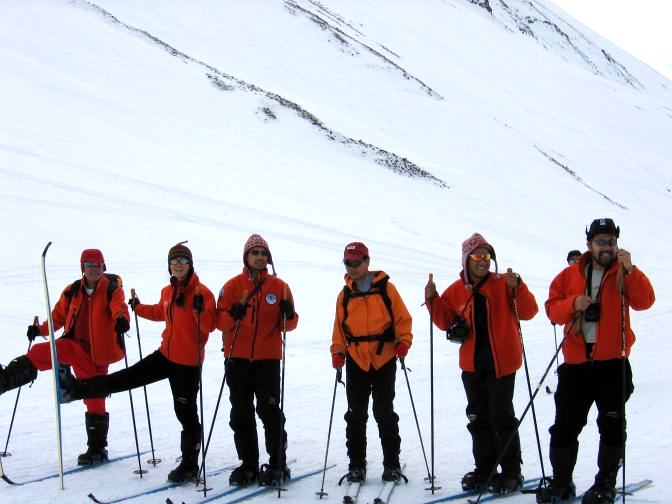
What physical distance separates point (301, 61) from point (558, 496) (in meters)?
45.9

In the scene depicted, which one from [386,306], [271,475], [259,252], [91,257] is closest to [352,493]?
[271,475]

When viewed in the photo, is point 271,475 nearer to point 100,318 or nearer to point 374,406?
point 374,406

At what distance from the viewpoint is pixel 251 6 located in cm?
5719

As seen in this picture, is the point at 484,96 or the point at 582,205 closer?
the point at 582,205

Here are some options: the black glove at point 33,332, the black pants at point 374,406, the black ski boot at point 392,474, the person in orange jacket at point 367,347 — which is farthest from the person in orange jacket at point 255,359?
the black glove at point 33,332

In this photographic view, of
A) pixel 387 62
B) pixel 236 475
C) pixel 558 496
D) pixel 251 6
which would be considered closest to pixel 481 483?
pixel 558 496

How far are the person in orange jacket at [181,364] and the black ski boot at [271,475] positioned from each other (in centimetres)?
54

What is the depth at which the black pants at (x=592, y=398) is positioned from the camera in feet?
15.4

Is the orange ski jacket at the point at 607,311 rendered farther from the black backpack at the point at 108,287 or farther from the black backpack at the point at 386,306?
the black backpack at the point at 108,287

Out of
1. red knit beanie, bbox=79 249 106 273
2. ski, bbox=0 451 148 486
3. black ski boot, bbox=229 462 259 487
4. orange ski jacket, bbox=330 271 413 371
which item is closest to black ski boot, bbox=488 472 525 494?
orange ski jacket, bbox=330 271 413 371

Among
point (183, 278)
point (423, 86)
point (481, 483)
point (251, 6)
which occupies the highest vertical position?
point (251, 6)

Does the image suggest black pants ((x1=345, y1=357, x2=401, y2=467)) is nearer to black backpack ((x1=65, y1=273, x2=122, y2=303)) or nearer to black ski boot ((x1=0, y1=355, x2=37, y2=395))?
black backpack ((x1=65, y1=273, x2=122, y2=303))

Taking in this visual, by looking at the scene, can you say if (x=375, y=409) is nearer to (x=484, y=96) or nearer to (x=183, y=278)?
(x=183, y=278)

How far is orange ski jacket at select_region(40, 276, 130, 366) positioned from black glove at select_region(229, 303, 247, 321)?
1136mm
